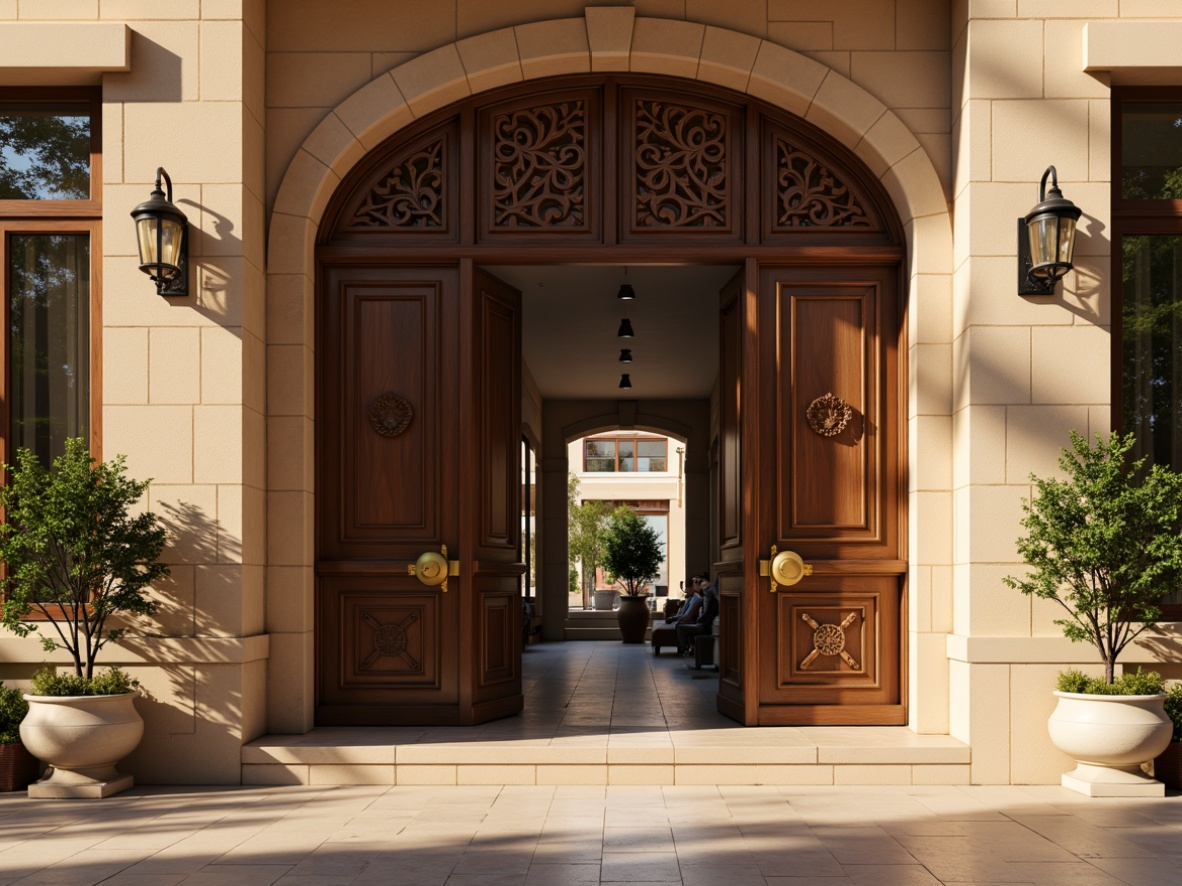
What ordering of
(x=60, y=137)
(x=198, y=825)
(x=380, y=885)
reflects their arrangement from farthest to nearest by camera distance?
(x=60, y=137)
(x=198, y=825)
(x=380, y=885)

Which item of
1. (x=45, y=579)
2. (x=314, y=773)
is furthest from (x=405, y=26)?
(x=314, y=773)

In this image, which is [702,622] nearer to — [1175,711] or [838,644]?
[838,644]

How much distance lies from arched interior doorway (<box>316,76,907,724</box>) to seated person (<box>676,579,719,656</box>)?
15.9 ft

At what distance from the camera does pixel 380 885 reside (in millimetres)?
4414

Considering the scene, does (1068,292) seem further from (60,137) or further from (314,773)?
(60,137)

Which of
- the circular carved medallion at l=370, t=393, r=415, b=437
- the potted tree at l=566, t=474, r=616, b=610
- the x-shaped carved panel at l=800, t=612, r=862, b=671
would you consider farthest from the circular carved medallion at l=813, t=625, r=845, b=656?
the potted tree at l=566, t=474, r=616, b=610

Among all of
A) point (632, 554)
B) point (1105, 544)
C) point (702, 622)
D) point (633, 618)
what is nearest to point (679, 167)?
point (1105, 544)

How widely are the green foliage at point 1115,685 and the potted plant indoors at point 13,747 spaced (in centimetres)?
532

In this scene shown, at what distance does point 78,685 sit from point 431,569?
1966 millimetres

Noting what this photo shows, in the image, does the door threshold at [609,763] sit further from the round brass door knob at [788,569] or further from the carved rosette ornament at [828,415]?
the carved rosette ornament at [828,415]

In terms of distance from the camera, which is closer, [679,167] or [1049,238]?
[1049,238]

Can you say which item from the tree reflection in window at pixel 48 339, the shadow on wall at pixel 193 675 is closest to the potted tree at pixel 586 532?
the tree reflection in window at pixel 48 339

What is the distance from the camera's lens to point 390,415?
727cm

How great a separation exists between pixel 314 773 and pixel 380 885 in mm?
2103
